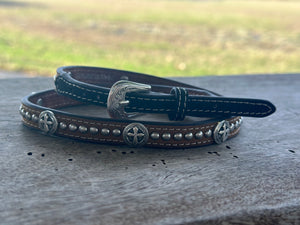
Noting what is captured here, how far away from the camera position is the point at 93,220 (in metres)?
0.78

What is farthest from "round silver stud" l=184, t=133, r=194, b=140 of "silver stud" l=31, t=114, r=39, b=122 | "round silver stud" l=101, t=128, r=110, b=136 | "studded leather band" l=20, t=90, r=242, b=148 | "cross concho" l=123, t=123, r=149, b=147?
"silver stud" l=31, t=114, r=39, b=122

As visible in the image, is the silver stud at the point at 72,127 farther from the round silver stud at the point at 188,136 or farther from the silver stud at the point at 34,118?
the round silver stud at the point at 188,136

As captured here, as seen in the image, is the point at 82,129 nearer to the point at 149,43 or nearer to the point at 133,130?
the point at 133,130

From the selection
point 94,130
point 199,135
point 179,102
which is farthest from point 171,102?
point 94,130

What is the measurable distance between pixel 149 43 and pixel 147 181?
7528mm

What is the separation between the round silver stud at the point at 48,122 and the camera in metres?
1.20

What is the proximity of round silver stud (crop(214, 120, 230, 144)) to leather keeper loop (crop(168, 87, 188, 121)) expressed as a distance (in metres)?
0.11

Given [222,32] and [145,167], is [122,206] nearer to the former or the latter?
[145,167]

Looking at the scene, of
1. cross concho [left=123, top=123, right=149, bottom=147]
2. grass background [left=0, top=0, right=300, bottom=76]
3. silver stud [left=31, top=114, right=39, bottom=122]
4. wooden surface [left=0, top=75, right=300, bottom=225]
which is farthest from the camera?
grass background [left=0, top=0, right=300, bottom=76]

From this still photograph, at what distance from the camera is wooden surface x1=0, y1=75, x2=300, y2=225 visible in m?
0.81

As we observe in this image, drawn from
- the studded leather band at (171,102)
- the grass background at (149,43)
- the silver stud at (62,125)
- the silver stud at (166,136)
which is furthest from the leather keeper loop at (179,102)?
the grass background at (149,43)

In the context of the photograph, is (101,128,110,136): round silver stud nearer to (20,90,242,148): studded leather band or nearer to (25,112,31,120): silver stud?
(20,90,242,148): studded leather band

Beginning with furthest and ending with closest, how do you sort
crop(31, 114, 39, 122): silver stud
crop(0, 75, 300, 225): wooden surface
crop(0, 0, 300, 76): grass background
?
crop(0, 0, 300, 76): grass background, crop(31, 114, 39, 122): silver stud, crop(0, 75, 300, 225): wooden surface

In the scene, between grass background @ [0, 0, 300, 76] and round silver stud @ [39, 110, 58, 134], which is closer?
round silver stud @ [39, 110, 58, 134]
